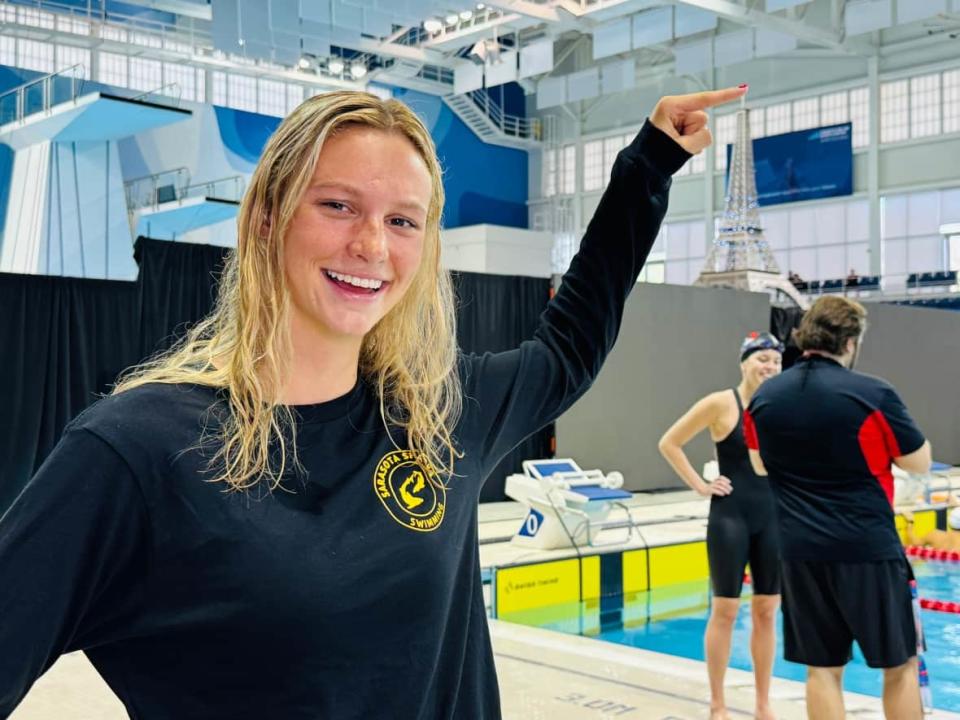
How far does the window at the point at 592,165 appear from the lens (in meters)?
28.9

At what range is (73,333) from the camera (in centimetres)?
916

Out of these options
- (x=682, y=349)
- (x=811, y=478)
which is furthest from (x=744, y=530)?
(x=682, y=349)

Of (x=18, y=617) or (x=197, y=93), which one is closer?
(x=18, y=617)

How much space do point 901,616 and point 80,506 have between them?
291cm

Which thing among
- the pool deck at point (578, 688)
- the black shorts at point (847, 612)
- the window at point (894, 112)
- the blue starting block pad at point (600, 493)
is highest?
the window at point (894, 112)

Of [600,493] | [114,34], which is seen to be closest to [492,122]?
[114,34]

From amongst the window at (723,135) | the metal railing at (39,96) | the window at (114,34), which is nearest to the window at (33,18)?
the window at (114,34)

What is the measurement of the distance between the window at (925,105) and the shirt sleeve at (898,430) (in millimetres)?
22570

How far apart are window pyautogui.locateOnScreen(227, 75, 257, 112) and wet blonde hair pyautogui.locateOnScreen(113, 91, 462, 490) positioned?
24383 mm

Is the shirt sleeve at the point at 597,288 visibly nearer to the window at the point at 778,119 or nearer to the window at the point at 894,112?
the window at the point at 894,112

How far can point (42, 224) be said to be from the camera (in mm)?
16516

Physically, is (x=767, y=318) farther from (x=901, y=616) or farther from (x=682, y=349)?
(x=901, y=616)

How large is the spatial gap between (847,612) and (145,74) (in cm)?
2181

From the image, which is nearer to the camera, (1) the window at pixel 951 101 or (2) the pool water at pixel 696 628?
(2) the pool water at pixel 696 628
